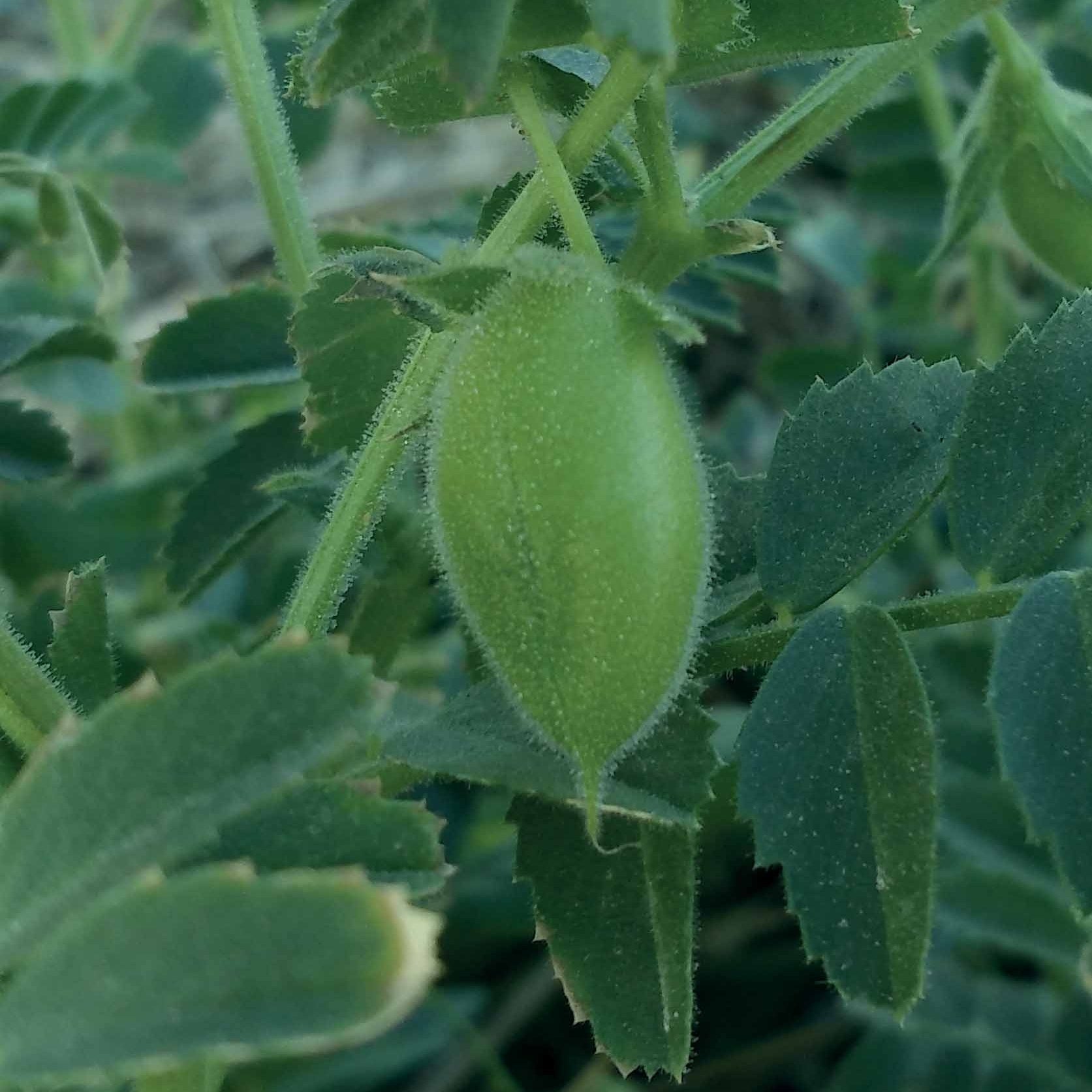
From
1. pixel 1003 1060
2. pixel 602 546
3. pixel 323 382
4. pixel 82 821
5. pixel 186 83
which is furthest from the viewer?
pixel 186 83

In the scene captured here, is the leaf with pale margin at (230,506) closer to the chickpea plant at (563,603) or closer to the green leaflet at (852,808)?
the chickpea plant at (563,603)

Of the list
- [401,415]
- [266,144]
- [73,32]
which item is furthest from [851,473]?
[73,32]

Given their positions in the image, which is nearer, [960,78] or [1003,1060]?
[1003,1060]

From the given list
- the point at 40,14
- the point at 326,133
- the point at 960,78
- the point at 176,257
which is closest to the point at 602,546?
the point at 326,133

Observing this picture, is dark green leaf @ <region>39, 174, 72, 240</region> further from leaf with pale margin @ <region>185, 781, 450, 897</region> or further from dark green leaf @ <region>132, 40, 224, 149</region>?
dark green leaf @ <region>132, 40, 224, 149</region>

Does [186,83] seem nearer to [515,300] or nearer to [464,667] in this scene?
[464,667]

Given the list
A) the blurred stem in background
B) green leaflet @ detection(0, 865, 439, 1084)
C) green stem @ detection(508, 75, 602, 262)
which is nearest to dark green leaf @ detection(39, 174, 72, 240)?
Result: green stem @ detection(508, 75, 602, 262)

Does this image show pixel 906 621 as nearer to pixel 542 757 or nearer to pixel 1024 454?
pixel 1024 454
